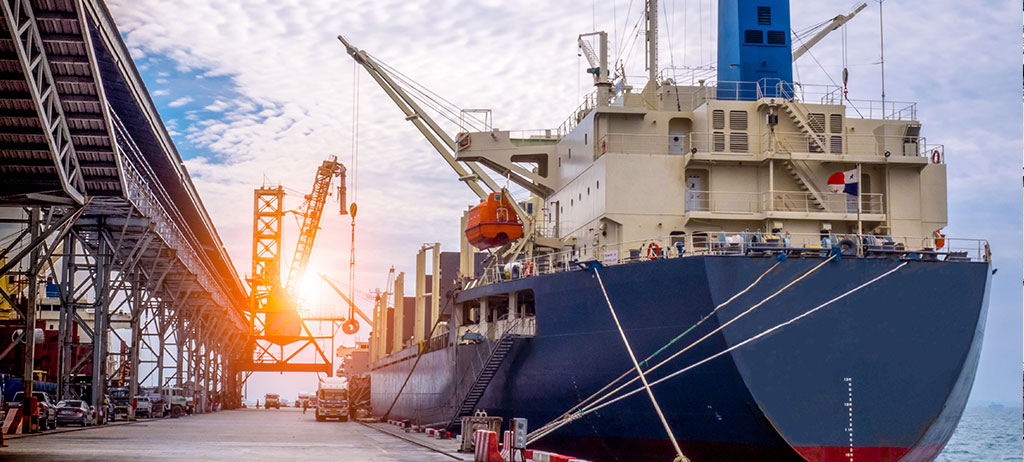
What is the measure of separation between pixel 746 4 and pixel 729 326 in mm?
→ 11776

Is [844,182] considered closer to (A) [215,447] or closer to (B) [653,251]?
(B) [653,251]

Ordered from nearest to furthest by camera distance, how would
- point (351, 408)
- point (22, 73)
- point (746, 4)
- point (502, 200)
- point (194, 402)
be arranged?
point (22, 73) < point (746, 4) < point (502, 200) < point (351, 408) < point (194, 402)

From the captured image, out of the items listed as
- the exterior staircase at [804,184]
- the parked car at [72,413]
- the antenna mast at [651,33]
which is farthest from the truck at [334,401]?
the exterior staircase at [804,184]

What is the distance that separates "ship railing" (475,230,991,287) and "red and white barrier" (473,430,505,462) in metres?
5.71

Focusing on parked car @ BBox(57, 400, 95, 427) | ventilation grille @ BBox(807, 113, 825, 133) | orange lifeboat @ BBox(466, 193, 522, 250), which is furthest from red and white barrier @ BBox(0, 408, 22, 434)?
ventilation grille @ BBox(807, 113, 825, 133)

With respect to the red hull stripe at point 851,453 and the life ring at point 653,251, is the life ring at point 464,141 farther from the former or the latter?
the red hull stripe at point 851,453

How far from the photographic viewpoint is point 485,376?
1251 inches

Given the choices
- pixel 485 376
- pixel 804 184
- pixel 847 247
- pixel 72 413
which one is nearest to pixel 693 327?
pixel 847 247

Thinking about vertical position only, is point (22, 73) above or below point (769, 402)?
above

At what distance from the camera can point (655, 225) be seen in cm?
2809

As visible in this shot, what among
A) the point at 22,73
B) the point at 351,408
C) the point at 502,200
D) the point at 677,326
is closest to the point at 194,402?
the point at 351,408

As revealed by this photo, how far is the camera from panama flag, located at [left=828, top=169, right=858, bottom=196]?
25.5 meters

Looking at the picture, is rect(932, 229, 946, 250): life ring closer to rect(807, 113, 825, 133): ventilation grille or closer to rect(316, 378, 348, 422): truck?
rect(807, 113, 825, 133): ventilation grille

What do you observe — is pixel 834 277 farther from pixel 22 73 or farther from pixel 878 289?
pixel 22 73
